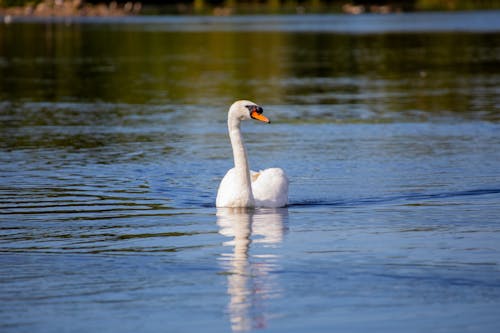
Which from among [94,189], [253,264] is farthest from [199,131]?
[253,264]

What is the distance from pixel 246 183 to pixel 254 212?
399mm

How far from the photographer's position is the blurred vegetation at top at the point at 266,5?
157125mm

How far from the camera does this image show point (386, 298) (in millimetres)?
10844

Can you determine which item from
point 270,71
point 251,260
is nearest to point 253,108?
point 251,260

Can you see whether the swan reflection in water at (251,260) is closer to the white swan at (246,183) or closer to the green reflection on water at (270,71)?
the white swan at (246,183)

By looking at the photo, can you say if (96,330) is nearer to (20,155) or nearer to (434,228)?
(434,228)

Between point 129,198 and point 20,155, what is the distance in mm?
5529

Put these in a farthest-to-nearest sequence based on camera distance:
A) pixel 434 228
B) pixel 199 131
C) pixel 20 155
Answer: pixel 199 131 < pixel 20 155 < pixel 434 228

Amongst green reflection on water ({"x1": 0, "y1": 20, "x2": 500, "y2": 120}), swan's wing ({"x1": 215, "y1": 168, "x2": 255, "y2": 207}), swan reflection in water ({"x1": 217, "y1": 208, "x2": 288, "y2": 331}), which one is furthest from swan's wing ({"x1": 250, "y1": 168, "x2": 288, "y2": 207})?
green reflection on water ({"x1": 0, "y1": 20, "x2": 500, "y2": 120})

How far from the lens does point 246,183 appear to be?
52.4 feet

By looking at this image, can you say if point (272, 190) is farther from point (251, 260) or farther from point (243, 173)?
point (251, 260)

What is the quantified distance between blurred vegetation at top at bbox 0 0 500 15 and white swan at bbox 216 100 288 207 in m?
135

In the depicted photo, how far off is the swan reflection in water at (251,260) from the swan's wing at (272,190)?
0.13 meters

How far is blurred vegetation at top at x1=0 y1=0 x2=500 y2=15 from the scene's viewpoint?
6186 inches
